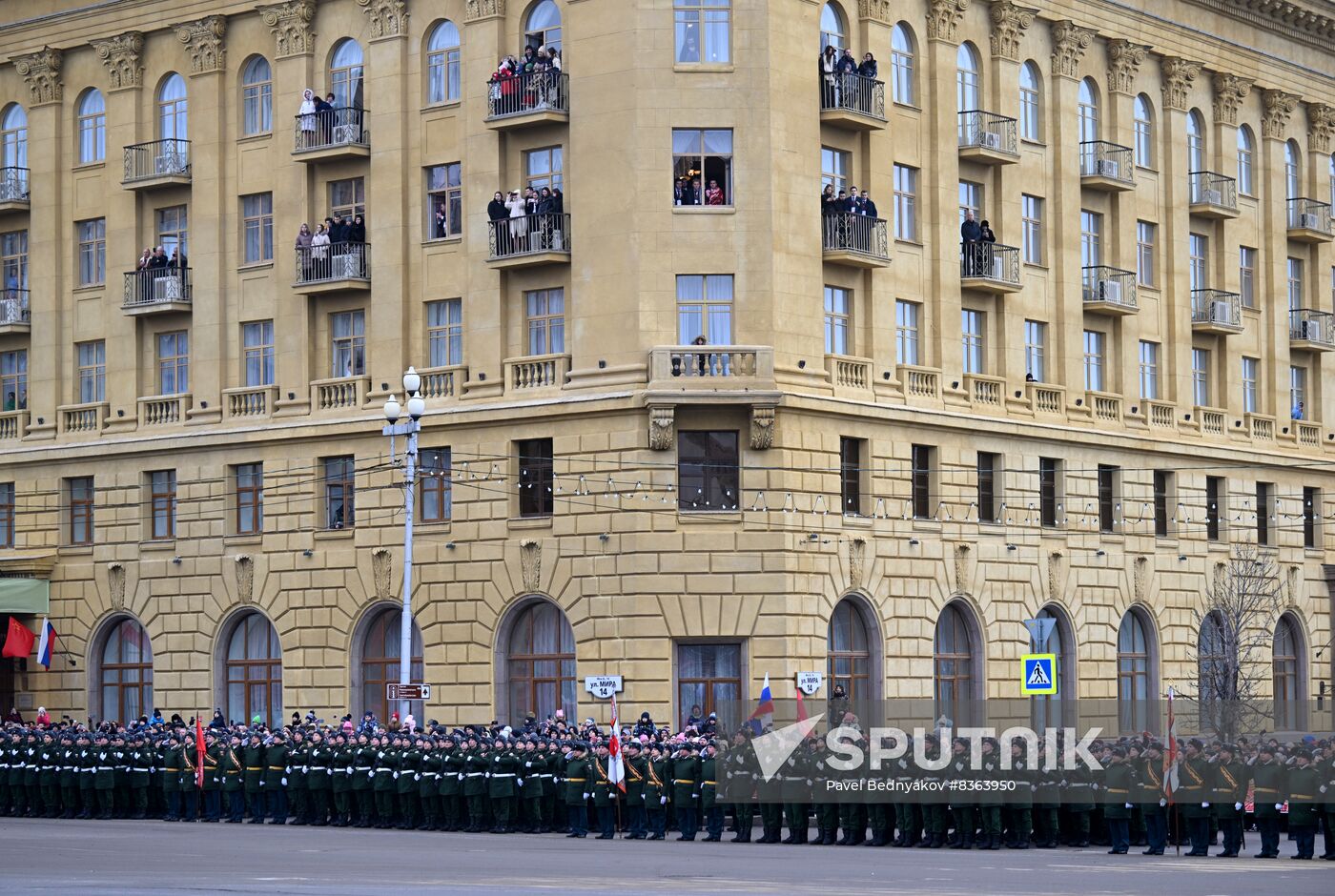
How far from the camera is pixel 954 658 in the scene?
61.4m

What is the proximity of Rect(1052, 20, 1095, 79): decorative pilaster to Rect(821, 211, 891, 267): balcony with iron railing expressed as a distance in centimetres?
972

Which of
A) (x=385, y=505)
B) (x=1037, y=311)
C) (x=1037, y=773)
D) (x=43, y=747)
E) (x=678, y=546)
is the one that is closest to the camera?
(x=1037, y=773)

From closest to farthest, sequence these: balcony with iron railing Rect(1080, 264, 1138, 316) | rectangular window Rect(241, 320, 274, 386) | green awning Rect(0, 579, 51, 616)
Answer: rectangular window Rect(241, 320, 274, 386) < balcony with iron railing Rect(1080, 264, 1138, 316) < green awning Rect(0, 579, 51, 616)

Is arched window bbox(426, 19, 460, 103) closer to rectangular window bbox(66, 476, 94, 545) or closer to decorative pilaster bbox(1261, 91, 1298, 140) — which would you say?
rectangular window bbox(66, 476, 94, 545)

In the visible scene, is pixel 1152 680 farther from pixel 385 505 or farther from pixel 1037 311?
pixel 385 505

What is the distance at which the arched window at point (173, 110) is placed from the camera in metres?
65.6

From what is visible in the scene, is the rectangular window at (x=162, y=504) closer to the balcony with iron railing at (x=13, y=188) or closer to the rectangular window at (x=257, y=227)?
the rectangular window at (x=257, y=227)

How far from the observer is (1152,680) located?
220 feet

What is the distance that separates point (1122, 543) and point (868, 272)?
11.7 metres

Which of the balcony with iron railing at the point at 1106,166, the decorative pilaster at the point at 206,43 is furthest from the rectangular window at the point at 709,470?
the decorative pilaster at the point at 206,43

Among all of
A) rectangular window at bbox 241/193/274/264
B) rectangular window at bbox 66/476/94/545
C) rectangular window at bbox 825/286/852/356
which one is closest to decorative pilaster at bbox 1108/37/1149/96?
rectangular window at bbox 825/286/852/356

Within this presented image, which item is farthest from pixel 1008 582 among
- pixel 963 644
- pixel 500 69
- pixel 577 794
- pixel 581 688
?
pixel 577 794

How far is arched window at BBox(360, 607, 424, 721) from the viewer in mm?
60969

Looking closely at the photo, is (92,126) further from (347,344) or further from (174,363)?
(347,344)
